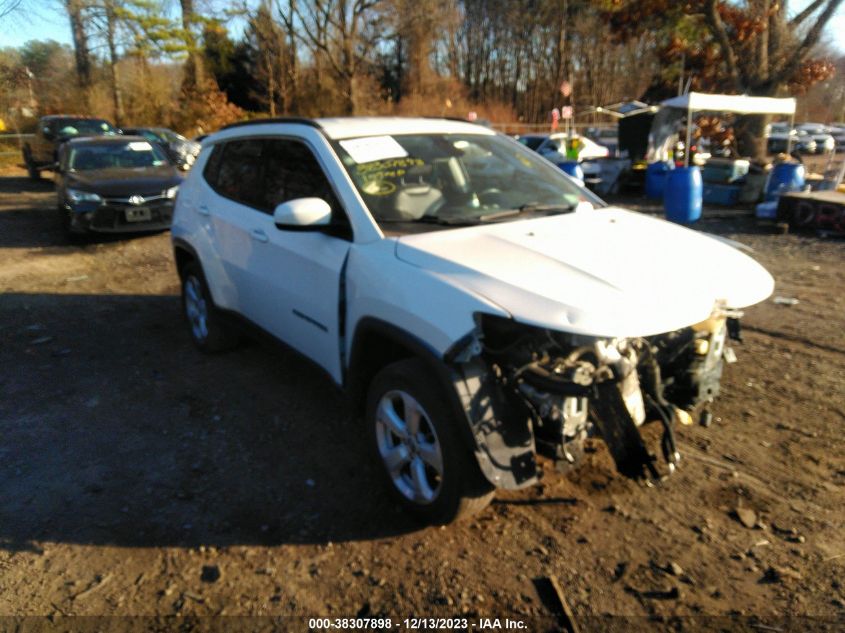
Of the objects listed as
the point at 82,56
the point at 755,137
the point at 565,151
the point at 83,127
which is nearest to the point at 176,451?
the point at 565,151

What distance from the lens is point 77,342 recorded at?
19.6 ft

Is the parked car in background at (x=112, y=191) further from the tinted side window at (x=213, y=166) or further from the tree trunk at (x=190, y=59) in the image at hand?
the tree trunk at (x=190, y=59)

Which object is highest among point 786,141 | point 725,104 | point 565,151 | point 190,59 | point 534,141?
point 190,59

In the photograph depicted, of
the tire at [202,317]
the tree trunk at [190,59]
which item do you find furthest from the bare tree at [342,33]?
the tire at [202,317]

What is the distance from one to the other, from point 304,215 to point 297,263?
1.68ft

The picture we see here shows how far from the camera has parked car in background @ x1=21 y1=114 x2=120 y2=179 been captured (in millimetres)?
18547

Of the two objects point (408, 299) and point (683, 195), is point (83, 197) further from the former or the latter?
point (683, 195)

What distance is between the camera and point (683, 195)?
11.0m

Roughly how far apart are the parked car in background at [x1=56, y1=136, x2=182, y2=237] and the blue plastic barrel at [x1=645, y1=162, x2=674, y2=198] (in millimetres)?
10036

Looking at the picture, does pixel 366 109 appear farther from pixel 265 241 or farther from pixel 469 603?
pixel 469 603

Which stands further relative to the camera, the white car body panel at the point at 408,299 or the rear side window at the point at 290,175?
the rear side window at the point at 290,175

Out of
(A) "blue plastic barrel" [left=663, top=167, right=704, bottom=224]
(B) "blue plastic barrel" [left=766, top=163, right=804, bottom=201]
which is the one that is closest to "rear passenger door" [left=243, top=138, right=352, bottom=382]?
(A) "blue plastic barrel" [left=663, top=167, right=704, bottom=224]

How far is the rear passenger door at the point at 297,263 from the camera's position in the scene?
3.49 m

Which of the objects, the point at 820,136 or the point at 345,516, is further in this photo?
the point at 820,136
